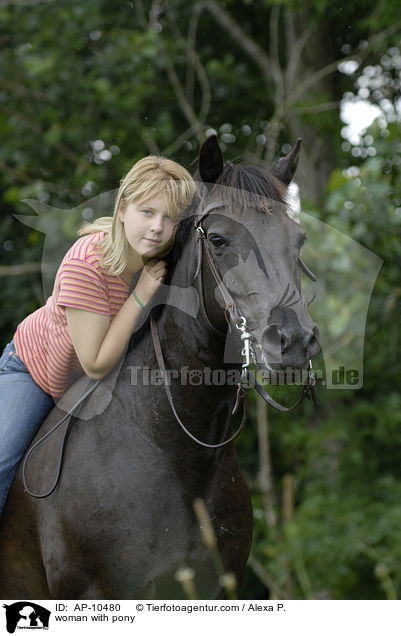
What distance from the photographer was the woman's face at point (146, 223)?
2.26m

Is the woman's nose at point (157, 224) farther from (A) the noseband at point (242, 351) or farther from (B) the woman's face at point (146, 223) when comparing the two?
(A) the noseband at point (242, 351)

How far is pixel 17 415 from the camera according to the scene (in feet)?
8.29

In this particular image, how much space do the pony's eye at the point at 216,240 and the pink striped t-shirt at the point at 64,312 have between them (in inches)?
17.5

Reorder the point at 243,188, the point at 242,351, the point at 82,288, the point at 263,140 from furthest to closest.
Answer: the point at 263,140 → the point at 82,288 → the point at 243,188 → the point at 242,351

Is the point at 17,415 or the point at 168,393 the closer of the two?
the point at 168,393

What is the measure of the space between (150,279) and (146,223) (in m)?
0.21

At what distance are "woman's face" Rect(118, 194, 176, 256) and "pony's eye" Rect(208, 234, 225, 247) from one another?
10.4 inches

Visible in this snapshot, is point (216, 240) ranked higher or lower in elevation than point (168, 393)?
higher

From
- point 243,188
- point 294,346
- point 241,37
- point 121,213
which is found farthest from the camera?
point 241,37

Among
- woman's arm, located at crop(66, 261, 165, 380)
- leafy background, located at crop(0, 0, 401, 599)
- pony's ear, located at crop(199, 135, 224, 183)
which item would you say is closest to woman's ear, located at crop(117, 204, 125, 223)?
woman's arm, located at crop(66, 261, 165, 380)
